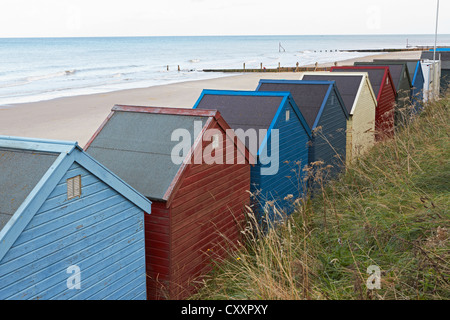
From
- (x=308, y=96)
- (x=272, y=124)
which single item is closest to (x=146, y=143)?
(x=272, y=124)

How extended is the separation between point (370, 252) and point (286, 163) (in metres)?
3.30

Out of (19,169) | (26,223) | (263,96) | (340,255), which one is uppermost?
(263,96)

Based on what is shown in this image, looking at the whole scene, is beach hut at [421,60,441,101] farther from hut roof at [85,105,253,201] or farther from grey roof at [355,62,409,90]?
hut roof at [85,105,253,201]

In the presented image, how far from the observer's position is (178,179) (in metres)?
5.23

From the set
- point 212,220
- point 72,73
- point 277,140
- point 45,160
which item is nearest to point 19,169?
point 45,160

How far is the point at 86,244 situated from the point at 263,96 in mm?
4441

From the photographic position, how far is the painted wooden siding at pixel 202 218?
209 inches

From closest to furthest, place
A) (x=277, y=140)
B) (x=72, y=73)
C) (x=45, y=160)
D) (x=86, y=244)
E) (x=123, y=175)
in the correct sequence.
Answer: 1. (x=45, y=160)
2. (x=86, y=244)
3. (x=123, y=175)
4. (x=277, y=140)
5. (x=72, y=73)

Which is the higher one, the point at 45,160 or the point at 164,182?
the point at 45,160

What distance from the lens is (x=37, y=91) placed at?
39.4 metres

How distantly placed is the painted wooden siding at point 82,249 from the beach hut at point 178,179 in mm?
322

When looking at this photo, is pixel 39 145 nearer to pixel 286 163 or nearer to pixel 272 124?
pixel 272 124

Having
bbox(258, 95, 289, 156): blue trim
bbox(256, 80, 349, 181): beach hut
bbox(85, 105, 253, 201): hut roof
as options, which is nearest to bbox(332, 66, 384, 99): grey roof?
bbox(256, 80, 349, 181): beach hut
